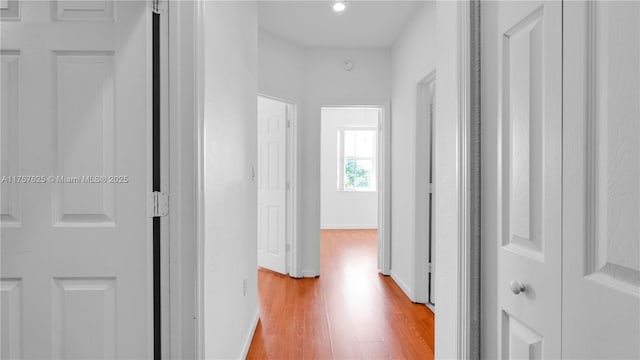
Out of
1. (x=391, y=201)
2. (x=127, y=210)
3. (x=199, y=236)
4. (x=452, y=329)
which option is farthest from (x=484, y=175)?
(x=391, y=201)

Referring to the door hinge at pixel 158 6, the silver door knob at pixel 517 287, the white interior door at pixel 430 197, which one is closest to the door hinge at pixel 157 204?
the door hinge at pixel 158 6

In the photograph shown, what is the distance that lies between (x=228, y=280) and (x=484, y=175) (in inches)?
53.0

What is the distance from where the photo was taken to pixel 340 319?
2.95 m

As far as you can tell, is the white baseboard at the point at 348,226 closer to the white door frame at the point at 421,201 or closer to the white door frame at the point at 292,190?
the white door frame at the point at 292,190

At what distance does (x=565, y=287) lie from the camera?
91 centimetres

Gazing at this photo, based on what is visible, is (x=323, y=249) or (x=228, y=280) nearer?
(x=228, y=280)

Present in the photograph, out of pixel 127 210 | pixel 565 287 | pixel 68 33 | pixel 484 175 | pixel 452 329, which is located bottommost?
pixel 452 329

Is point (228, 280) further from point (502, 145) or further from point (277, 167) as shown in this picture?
point (277, 167)

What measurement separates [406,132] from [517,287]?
272 cm

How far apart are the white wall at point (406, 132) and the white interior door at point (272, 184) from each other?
1239 mm

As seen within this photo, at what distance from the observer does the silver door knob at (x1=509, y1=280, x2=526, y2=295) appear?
3.52ft

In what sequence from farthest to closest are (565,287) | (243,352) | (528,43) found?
(243,352)
(528,43)
(565,287)

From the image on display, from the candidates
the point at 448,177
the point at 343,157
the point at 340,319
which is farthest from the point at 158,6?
the point at 343,157

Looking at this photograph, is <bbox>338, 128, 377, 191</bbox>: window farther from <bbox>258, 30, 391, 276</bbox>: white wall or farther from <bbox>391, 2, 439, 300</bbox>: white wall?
<bbox>391, 2, 439, 300</bbox>: white wall
